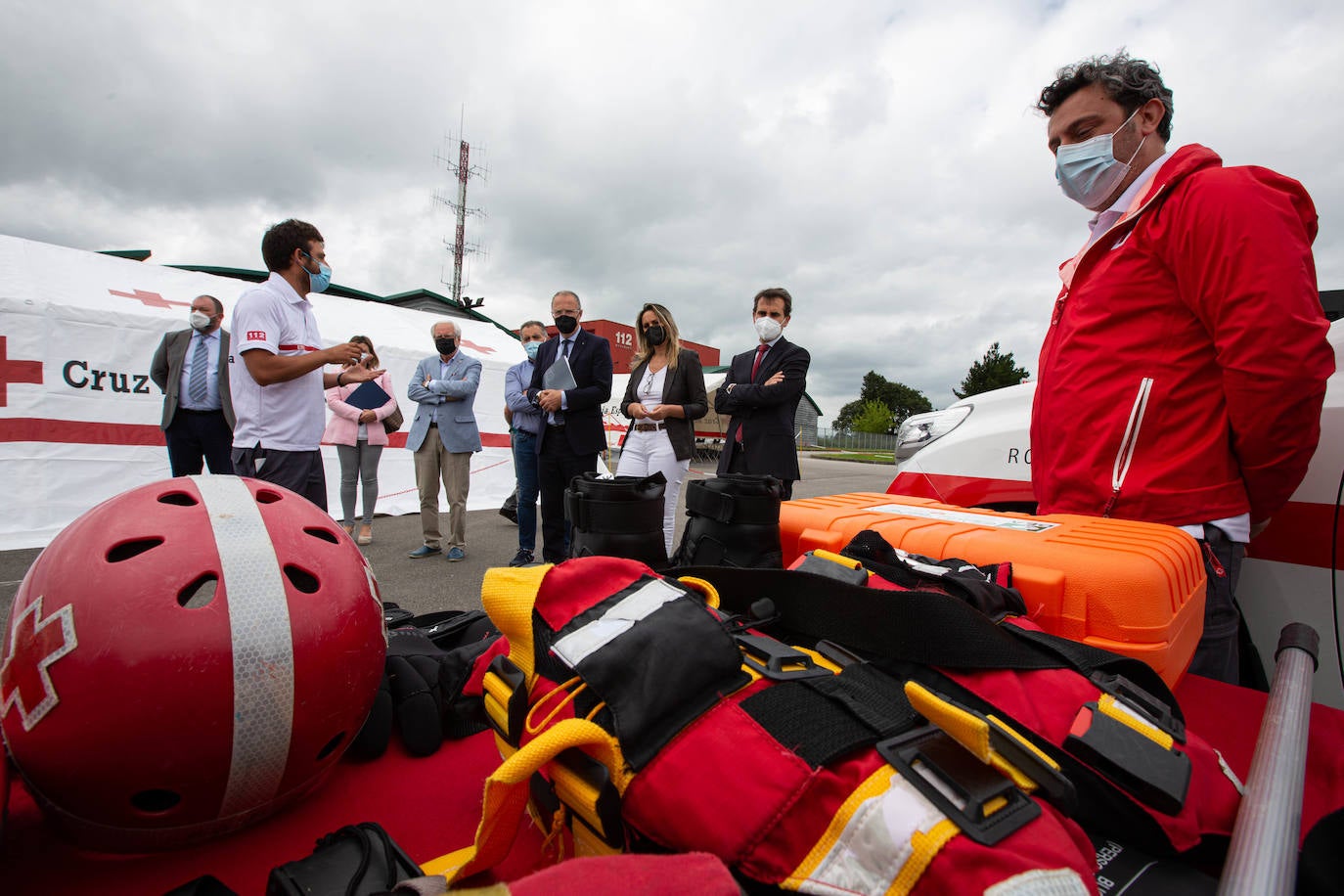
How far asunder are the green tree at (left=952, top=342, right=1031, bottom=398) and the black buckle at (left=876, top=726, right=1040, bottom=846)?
56.9 metres

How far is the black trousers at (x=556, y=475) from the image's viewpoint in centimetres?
416

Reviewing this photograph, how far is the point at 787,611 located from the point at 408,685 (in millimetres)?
881

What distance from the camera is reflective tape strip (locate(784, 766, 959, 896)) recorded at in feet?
1.98

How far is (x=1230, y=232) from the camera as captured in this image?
1.37m

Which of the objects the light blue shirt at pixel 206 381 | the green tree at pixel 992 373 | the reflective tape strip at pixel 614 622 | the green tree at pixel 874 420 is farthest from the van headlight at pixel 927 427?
the green tree at pixel 874 420

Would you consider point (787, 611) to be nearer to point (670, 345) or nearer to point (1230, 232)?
point (1230, 232)

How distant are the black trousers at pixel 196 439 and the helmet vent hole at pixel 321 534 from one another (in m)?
3.82

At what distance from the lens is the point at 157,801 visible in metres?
0.98

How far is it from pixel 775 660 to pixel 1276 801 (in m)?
0.63

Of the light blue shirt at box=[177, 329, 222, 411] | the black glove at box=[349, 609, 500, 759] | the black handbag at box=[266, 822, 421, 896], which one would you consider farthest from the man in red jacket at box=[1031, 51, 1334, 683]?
the light blue shirt at box=[177, 329, 222, 411]

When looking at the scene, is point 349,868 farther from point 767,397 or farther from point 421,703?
point 767,397

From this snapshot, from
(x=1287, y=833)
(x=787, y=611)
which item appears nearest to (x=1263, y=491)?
(x=1287, y=833)

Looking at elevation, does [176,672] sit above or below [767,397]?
below

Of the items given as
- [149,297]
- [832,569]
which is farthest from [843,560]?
[149,297]
